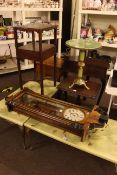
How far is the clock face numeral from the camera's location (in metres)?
1.42

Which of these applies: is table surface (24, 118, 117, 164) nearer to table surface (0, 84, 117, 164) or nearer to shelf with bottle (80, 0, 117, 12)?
table surface (0, 84, 117, 164)

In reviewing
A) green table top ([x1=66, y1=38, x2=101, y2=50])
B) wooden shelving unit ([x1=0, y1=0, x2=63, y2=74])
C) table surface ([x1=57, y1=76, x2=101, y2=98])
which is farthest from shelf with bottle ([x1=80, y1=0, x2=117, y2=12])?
table surface ([x1=57, y1=76, x2=101, y2=98])

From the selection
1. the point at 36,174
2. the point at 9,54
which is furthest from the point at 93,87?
the point at 9,54

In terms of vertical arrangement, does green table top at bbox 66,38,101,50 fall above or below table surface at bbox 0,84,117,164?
above

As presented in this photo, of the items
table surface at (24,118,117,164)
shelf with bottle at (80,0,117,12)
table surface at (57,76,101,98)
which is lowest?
table surface at (24,118,117,164)

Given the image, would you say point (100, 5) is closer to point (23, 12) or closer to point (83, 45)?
point (23, 12)

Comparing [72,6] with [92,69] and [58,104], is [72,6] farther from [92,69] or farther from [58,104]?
[58,104]

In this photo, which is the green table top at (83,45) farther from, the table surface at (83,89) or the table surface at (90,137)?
the table surface at (90,137)

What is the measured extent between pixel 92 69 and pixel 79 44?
443 millimetres

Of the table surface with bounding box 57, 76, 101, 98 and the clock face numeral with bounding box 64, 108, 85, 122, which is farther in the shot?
the table surface with bounding box 57, 76, 101, 98

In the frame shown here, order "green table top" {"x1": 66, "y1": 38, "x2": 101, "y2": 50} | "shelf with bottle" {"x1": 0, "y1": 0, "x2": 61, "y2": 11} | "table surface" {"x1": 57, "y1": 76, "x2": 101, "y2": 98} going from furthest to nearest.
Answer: "shelf with bottle" {"x1": 0, "y1": 0, "x2": 61, "y2": 11} → "table surface" {"x1": 57, "y1": 76, "x2": 101, "y2": 98} → "green table top" {"x1": 66, "y1": 38, "x2": 101, "y2": 50}

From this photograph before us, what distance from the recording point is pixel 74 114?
1477 millimetres

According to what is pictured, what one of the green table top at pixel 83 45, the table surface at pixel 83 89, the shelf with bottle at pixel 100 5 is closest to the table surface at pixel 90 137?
the table surface at pixel 83 89

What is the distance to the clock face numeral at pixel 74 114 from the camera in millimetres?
1424
